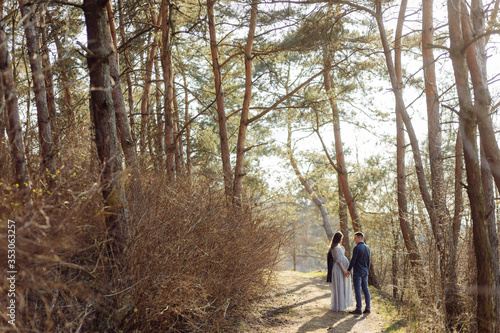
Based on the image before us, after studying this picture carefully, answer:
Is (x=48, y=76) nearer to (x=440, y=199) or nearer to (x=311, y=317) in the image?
(x=311, y=317)

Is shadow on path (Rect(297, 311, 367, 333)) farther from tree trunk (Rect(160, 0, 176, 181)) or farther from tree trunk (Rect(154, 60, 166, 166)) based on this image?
tree trunk (Rect(160, 0, 176, 181))

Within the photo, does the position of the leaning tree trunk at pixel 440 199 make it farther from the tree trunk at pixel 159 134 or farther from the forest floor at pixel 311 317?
the tree trunk at pixel 159 134

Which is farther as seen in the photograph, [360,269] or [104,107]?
[360,269]

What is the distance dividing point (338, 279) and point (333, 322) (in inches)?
43.4

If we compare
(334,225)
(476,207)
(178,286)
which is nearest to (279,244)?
(476,207)

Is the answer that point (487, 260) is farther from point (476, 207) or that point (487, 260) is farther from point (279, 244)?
point (279, 244)

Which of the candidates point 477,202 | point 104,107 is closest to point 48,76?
point 104,107

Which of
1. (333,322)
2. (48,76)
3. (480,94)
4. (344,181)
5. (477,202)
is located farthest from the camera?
(344,181)

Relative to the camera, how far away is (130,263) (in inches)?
173

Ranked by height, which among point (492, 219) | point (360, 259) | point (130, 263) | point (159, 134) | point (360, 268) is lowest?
point (360, 268)

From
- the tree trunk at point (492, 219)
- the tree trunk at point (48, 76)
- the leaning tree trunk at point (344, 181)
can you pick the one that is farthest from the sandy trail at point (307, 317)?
the tree trunk at point (48, 76)

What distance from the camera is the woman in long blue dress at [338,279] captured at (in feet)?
27.8

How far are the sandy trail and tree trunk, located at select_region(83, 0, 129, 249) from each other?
3.19m

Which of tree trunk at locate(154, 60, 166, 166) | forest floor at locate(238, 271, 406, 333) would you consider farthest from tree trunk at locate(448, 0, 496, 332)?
tree trunk at locate(154, 60, 166, 166)
